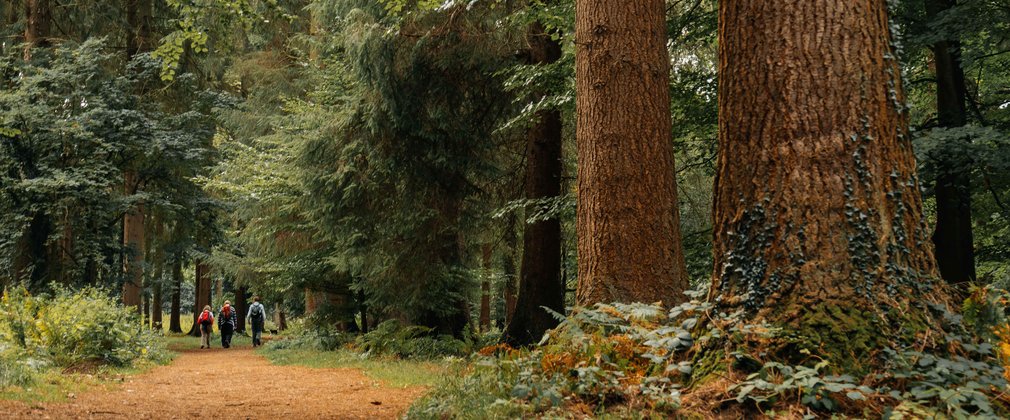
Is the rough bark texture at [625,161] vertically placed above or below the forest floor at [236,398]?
above

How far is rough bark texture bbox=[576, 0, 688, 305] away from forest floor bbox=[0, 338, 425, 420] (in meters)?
A: 2.36

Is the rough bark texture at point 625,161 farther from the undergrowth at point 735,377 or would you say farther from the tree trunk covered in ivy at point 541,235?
the tree trunk covered in ivy at point 541,235

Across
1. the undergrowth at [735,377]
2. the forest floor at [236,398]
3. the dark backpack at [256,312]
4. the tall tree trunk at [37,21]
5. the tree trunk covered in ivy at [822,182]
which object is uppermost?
the tall tree trunk at [37,21]

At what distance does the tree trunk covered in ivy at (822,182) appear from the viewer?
4.03 metres

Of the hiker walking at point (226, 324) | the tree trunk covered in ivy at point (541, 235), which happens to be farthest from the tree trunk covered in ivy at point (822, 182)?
the hiker walking at point (226, 324)

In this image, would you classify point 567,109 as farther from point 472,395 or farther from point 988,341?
point 988,341

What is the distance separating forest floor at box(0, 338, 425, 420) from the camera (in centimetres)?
659

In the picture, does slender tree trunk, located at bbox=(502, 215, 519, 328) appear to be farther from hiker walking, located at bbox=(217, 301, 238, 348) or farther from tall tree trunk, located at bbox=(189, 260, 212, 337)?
tall tree trunk, located at bbox=(189, 260, 212, 337)

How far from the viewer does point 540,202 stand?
1141 centimetres

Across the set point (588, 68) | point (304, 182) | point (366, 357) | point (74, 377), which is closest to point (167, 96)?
point (304, 182)

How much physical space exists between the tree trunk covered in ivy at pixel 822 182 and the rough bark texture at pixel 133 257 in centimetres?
1867

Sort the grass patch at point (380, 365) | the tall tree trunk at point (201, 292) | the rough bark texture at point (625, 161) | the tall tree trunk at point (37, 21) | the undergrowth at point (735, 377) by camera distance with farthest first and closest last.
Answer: the tall tree trunk at point (201, 292) < the tall tree trunk at point (37, 21) < the grass patch at point (380, 365) < the rough bark texture at point (625, 161) < the undergrowth at point (735, 377)

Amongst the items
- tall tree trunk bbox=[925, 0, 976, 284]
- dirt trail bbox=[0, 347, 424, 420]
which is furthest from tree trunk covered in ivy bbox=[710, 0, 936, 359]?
tall tree trunk bbox=[925, 0, 976, 284]

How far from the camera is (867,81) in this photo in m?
4.21
